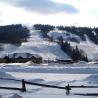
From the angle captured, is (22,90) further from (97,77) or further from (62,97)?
(97,77)

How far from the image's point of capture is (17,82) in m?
36.7

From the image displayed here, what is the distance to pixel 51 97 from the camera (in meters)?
25.6

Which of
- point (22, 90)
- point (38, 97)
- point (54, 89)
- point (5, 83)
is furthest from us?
point (5, 83)

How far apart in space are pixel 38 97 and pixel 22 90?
3.46m

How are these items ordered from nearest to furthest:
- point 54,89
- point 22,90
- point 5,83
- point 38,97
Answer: point 38,97, point 22,90, point 54,89, point 5,83

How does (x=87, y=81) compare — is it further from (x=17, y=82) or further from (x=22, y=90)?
(x=22, y=90)

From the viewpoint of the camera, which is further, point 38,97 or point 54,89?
point 54,89

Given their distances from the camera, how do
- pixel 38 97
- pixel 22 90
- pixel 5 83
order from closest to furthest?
pixel 38 97, pixel 22 90, pixel 5 83

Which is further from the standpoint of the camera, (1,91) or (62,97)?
(1,91)

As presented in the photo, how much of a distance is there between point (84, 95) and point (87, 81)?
37.5 ft

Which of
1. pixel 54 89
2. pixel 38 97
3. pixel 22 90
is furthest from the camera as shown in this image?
pixel 54 89

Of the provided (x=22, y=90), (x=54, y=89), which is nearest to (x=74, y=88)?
(x=54, y=89)

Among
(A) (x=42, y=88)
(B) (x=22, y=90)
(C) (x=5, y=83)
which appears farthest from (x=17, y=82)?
(B) (x=22, y=90)

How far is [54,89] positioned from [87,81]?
714cm
